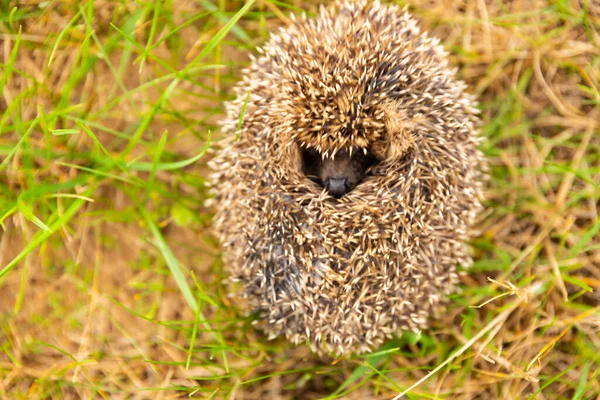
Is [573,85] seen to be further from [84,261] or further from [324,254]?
[84,261]

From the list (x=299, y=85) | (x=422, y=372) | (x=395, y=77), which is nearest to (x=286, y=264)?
(x=299, y=85)

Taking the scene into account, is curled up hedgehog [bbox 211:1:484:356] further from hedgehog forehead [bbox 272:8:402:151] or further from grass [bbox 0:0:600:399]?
grass [bbox 0:0:600:399]

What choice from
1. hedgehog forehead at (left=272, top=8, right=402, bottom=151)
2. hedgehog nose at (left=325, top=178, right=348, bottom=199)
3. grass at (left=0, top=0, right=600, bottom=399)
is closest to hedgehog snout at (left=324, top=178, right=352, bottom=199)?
hedgehog nose at (left=325, top=178, right=348, bottom=199)

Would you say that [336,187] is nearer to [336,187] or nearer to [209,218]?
[336,187]

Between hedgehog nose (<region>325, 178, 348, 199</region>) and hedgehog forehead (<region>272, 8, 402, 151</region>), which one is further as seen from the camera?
hedgehog nose (<region>325, 178, 348, 199</region>)

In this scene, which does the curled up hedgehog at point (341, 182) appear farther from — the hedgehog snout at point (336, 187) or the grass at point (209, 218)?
the grass at point (209, 218)

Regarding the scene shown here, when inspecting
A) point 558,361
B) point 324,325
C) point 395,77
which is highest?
point 395,77

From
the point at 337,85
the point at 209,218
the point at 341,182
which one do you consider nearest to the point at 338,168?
the point at 341,182
